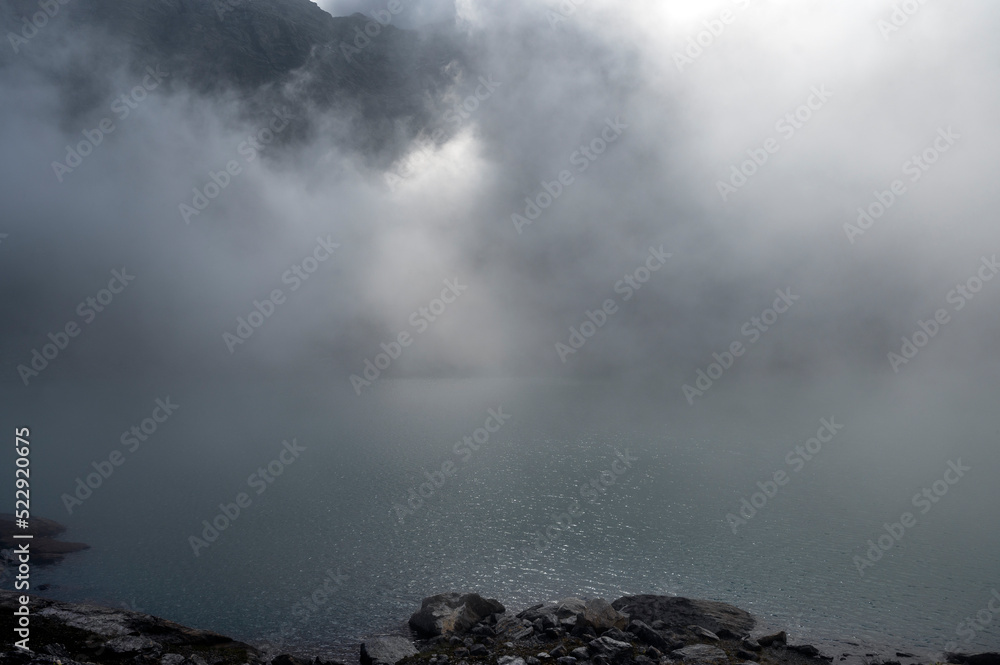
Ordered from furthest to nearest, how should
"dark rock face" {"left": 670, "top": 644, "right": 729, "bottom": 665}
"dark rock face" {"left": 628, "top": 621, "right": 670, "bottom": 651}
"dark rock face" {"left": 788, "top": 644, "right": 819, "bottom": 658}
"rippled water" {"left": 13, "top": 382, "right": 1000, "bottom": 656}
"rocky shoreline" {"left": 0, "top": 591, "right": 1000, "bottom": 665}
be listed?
"rippled water" {"left": 13, "top": 382, "right": 1000, "bottom": 656} < "dark rock face" {"left": 788, "top": 644, "right": 819, "bottom": 658} < "dark rock face" {"left": 628, "top": 621, "right": 670, "bottom": 651} < "dark rock face" {"left": 670, "top": 644, "right": 729, "bottom": 665} < "rocky shoreline" {"left": 0, "top": 591, "right": 1000, "bottom": 665}

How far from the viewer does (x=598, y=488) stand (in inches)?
2405

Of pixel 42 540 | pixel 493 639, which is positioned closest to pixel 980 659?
pixel 493 639

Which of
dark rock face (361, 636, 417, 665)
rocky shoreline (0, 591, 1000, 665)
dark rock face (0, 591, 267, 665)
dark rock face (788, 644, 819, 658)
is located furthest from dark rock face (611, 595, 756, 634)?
dark rock face (0, 591, 267, 665)

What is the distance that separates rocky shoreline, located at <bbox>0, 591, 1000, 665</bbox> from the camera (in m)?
24.7

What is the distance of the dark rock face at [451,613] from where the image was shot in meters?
28.9

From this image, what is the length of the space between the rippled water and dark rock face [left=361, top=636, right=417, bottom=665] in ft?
6.94

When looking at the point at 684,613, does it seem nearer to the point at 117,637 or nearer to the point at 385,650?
the point at 385,650

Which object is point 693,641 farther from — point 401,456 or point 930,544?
point 401,456

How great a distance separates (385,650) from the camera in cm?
2647

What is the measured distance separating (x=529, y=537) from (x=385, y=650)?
803 inches

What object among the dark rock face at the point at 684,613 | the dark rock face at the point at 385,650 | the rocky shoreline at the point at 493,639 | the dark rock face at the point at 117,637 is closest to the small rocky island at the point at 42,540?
the dark rock face at the point at 117,637

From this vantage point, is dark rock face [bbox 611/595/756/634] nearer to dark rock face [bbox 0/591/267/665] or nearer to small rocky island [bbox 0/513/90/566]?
dark rock face [bbox 0/591/267/665]

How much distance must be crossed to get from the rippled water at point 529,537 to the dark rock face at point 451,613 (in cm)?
229

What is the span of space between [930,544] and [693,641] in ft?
94.8
